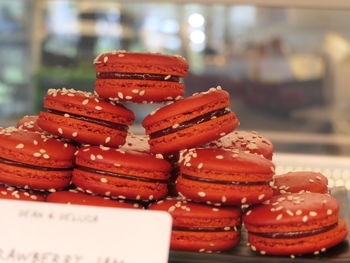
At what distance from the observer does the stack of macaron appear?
4.17 feet

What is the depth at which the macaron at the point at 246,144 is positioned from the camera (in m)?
1.50

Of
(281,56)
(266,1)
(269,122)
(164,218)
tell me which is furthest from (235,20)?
(164,218)

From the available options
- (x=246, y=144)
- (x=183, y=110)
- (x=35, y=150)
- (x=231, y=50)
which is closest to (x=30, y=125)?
(x=35, y=150)

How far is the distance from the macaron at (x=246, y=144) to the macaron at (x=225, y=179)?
138 millimetres

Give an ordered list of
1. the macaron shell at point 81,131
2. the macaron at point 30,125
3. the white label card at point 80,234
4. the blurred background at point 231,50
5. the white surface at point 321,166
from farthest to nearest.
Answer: the blurred background at point 231,50 < the white surface at point 321,166 < the macaron at point 30,125 < the macaron shell at point 81,131 < the white label card at point 80,234

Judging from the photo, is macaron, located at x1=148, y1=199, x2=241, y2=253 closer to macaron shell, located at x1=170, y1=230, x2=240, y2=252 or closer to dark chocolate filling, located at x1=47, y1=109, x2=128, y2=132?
macaron shell, located at x1=170, y1=230, x2=240, y2=252

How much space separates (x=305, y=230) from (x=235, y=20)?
3069mm

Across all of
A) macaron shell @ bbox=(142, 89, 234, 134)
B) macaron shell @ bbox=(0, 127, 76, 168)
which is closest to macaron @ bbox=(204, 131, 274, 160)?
macaron shell @ bbox=(142, 89, 234, 134)

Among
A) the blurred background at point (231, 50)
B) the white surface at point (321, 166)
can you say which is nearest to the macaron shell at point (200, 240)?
the white surface at point (321, 166)

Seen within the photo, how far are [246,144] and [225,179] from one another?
305 mm

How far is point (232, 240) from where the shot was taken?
131cm

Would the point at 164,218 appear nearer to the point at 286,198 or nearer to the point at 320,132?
the point at 286,198

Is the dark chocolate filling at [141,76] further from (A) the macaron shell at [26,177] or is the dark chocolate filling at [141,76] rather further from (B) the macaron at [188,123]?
(A) the macaron shell at [26,177]

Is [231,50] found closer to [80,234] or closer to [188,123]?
[188,123]
